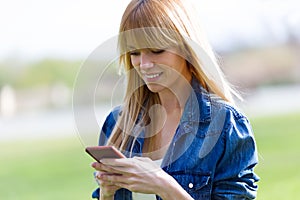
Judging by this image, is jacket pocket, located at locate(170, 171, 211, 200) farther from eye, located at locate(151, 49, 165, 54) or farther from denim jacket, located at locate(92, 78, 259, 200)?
eye, located at locate(151, 49, 165, 54)

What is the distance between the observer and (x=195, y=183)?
1633mm

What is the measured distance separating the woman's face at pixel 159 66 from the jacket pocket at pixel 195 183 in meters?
0.21

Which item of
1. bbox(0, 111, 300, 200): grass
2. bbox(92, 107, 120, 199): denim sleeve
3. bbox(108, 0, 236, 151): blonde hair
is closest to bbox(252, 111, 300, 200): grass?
bbox(0, 111, 300, 200): grass

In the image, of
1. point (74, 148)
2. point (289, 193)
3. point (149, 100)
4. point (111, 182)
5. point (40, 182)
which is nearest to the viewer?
point (111, 182)

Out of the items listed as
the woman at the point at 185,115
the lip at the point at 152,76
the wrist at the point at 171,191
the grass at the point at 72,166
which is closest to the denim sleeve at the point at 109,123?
the woman at the point at 185,115

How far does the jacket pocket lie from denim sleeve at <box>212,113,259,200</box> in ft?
0.07

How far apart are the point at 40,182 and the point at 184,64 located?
5.94m

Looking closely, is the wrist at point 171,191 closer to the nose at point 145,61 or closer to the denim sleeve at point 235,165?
the denim sleeve at point 235,165

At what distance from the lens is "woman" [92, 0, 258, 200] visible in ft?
5.29

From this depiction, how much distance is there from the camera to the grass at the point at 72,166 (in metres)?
6.18

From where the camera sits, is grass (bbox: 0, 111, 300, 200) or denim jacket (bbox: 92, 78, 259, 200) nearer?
denim jacket (bbox: 92, 78, 259, 200)

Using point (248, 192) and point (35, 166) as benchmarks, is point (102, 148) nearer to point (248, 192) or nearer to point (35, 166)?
point (248, 192)

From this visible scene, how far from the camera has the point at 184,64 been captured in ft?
5.42

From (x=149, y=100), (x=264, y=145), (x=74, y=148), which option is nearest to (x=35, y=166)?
(x=74, y=148)
